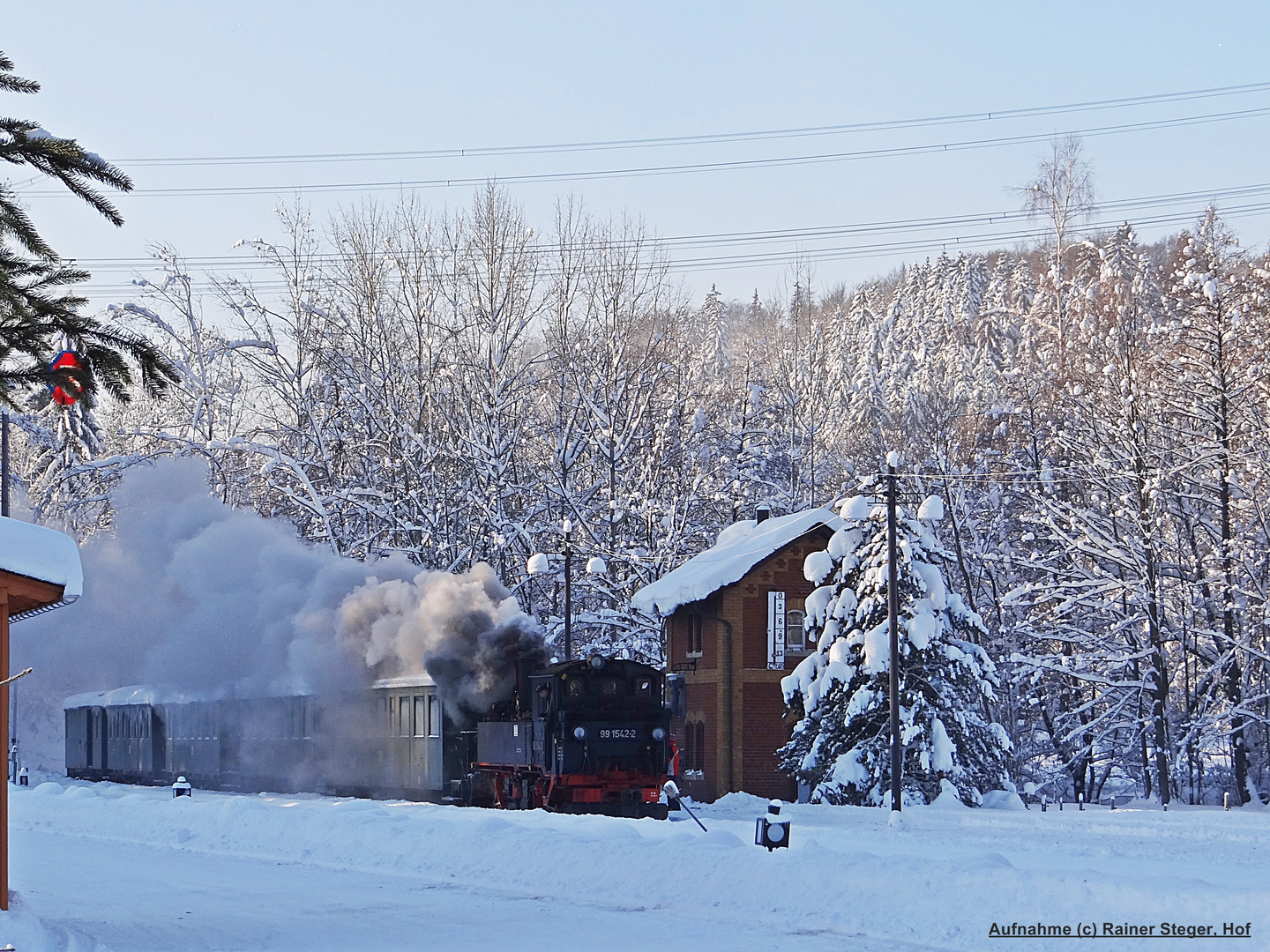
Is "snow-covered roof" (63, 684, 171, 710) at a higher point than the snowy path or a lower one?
lower

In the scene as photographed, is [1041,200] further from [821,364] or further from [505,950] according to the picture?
[505,950]

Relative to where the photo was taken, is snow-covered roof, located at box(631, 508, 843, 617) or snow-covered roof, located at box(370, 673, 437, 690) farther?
snow-covered roof, located at box(631, 508, 843, 617)

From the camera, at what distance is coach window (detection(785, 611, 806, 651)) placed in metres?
41.2

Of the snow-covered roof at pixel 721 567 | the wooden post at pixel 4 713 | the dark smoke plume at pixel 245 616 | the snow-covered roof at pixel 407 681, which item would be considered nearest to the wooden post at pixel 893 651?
the dark smoke plume at pixel 245 616

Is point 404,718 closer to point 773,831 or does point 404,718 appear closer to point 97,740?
point 773,831

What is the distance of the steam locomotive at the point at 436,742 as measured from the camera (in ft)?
89.7

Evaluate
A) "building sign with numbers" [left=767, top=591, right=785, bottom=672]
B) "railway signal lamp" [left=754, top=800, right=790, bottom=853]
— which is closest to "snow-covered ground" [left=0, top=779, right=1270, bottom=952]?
"railway signal lamp" [left=754, top=800, right=790, bottom=853]

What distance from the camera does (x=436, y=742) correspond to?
101 feet

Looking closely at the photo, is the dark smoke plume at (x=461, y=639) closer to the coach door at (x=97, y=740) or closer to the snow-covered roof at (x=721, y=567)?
the snow-covered roof at (x=721, y=567)

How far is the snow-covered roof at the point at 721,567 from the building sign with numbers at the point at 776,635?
1278 millimetres

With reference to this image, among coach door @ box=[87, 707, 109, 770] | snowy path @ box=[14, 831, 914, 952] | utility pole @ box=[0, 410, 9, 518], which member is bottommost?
coach door @ box=[87, 707, 109, 770]

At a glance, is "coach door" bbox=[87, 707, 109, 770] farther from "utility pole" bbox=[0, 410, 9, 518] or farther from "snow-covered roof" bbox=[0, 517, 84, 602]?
"snow-covered roof" bbox=[0, 517, 84, 602]

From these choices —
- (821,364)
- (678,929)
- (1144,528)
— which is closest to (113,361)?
(678,929)

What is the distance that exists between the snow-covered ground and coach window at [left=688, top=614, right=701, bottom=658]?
16.0 m
